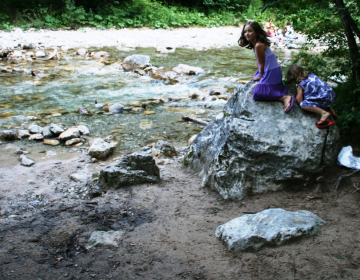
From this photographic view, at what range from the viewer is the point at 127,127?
7.47m

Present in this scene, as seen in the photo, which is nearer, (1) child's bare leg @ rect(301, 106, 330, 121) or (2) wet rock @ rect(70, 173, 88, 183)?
(1) child's bare leg @ rect(301, 106, 330, 121)

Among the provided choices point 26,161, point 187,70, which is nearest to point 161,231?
Result: point 26,161

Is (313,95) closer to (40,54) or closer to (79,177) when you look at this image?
(79,177)

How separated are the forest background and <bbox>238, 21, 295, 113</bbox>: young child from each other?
2.25ft

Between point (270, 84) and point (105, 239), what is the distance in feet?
7.94

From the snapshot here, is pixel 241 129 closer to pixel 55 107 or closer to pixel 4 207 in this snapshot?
pixel 4 207

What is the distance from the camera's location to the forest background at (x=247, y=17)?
167 inches

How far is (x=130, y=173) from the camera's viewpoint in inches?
178

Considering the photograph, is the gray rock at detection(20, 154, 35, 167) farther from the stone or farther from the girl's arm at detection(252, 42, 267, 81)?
the girl's arm at detection(252, 42, 267, 81)

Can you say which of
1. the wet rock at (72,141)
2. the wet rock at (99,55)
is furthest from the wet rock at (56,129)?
the wet rock at (99,55)

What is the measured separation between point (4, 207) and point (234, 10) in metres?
26.6

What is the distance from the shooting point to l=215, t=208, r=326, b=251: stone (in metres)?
2.90

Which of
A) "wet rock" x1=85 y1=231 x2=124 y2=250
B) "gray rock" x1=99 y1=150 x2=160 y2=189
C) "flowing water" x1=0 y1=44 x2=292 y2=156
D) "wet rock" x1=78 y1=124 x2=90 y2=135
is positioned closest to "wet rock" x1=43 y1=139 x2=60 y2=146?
"wet rock" x1=78 y1=124 x2=90 y2=135

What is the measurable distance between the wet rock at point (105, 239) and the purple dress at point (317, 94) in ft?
7.92
